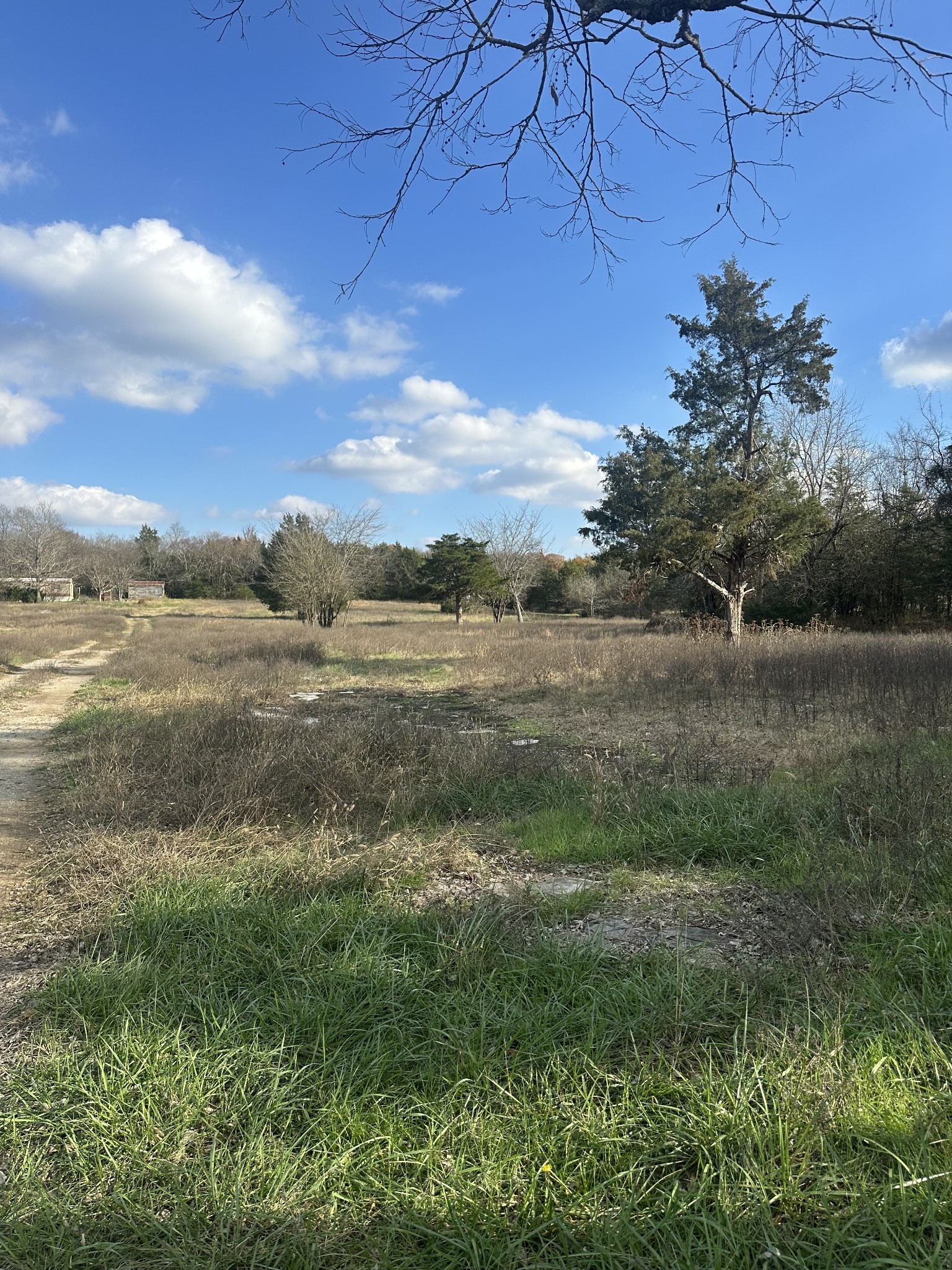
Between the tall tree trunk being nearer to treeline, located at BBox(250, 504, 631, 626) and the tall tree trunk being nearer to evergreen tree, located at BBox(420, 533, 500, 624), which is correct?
treeline, located at BBox(250, 504, 631, 626)

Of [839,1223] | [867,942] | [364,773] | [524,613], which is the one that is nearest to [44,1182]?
[839,1223]

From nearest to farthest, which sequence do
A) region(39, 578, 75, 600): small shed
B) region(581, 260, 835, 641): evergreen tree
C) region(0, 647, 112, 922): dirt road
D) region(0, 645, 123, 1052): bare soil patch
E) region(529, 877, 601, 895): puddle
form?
region(0, 645, 123, 1052): bare soil patch
region(529, 877, 601, 895): puddle
region(0, 647, 112, 922): dirt road
region(581, 260, 835, 641): evergreen tree
region(39, 578, 75, 600): small shed

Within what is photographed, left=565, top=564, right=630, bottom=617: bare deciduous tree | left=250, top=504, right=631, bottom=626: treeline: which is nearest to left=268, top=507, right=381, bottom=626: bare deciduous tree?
left=250, top=504, right=631, bottom=626: treeline

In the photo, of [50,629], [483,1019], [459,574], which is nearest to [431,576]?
[459,574]

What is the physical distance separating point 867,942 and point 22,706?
12674 millimetres

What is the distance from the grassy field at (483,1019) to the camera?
1.72 metres

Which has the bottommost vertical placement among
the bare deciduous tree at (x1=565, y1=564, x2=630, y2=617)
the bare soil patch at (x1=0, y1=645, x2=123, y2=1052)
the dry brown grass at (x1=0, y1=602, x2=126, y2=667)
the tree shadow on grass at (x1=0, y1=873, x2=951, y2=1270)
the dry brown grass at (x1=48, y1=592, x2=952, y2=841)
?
the bare soil patch at (x1=0, y1=645, x2=123, y2=1052)

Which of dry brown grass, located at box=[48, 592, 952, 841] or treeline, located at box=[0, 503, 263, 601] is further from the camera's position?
treeline, located at box=[0, 503, 263, 601]

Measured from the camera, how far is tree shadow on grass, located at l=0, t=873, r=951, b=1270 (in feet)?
5.48

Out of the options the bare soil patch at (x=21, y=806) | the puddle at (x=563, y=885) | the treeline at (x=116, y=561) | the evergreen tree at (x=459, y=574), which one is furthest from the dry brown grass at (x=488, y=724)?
the treeline at (x=116, y=561)

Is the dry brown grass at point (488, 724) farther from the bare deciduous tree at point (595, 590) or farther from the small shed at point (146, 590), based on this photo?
the small shed at point (146, 590)

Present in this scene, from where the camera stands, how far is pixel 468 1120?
2010 mm

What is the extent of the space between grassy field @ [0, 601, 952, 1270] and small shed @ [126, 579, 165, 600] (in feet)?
241

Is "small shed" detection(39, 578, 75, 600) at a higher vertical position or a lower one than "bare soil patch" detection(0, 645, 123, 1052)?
higher
